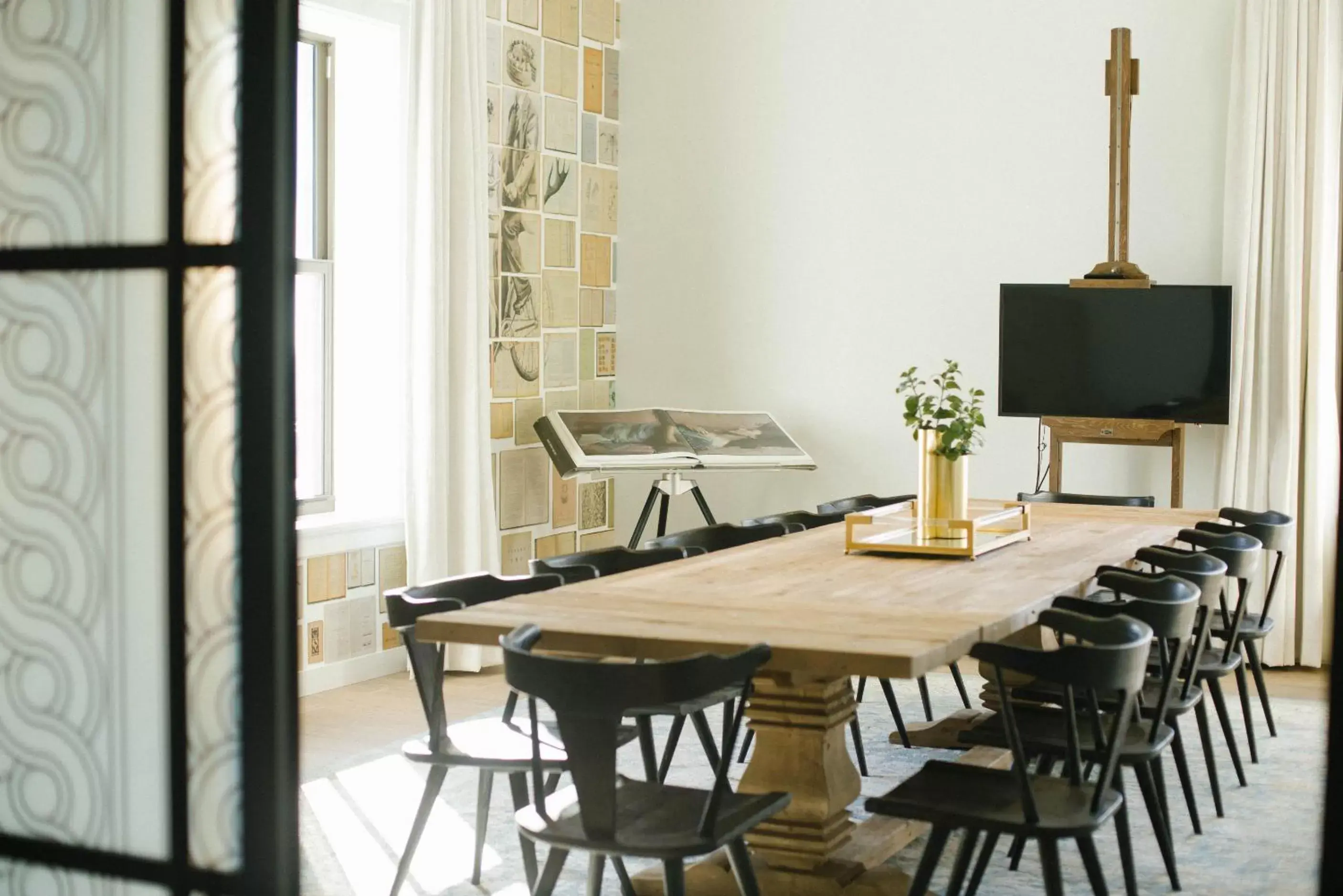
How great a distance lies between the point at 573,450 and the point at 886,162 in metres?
2.44

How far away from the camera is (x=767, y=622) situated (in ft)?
12.4

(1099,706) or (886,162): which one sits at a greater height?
(886,162)

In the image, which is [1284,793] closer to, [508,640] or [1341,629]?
[508,640]

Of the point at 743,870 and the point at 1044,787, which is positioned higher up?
the point at 1044,787

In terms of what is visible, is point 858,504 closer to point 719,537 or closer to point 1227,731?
point 719,537

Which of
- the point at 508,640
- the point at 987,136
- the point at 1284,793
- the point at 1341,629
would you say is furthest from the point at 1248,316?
the point at 1341,629

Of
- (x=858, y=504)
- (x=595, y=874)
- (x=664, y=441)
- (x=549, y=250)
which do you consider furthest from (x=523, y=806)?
(x=549, y=250)

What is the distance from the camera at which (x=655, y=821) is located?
3465 mm

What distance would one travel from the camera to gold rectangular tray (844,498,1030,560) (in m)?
5.07

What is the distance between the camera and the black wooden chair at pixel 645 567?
14.1ft

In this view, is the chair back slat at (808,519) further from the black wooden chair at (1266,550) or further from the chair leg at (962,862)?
the chair leg at (962,862)

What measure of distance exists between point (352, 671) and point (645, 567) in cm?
279

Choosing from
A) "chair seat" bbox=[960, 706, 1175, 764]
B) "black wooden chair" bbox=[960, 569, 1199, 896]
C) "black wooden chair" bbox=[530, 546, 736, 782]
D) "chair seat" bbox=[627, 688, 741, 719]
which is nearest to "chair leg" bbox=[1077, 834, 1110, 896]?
"black wooden chair" bbox=[960, 569, 1199, 896]

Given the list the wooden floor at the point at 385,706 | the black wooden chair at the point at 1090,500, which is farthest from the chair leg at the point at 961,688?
the wooden floor at the point at 385,706
